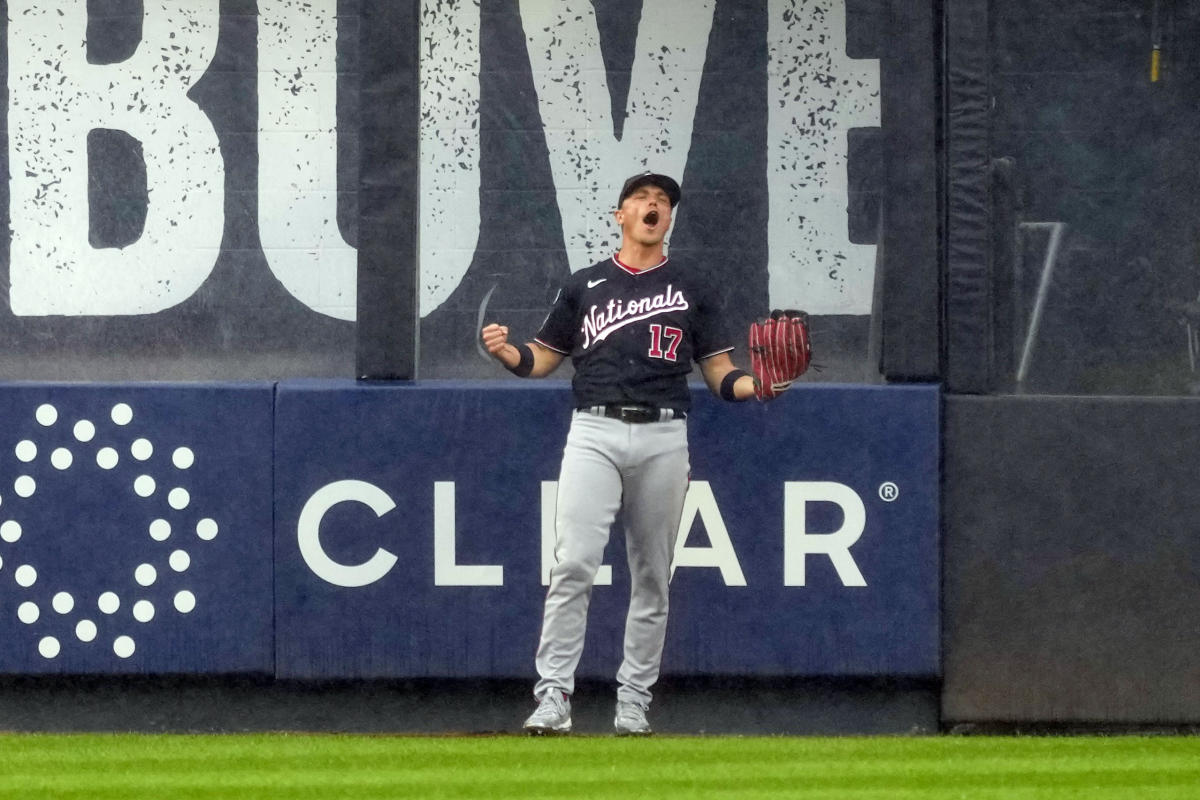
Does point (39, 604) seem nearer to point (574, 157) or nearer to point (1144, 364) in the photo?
point (574, 157)

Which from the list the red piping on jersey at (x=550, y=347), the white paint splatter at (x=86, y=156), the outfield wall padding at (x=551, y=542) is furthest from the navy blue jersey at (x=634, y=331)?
the white paint splatter at (x=86, y=156)

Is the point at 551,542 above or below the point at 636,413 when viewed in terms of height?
below

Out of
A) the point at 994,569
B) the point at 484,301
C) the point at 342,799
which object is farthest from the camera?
the point at 484,301

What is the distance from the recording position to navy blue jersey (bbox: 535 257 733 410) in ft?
20.1

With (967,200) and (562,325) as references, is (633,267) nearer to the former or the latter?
(562,325)

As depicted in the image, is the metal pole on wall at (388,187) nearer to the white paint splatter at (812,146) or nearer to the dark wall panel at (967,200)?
the white paint splatter at (812,146)

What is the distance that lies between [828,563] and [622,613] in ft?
2.54

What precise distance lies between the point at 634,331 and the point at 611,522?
2.15ft

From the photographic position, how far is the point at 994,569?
656 centimetres

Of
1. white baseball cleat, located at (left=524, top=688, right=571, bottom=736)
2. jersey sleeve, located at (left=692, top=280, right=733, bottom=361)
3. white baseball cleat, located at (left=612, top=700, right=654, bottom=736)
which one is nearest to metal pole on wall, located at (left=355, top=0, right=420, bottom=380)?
jersey sleeve, located at (left=692, top=280, right=733, bottom=361)

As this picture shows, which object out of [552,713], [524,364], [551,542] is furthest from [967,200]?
[552,713]

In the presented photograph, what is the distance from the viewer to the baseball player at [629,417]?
20.0 feet

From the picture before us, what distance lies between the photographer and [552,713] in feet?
20.0

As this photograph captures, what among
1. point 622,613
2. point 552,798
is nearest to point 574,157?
point 622,613
